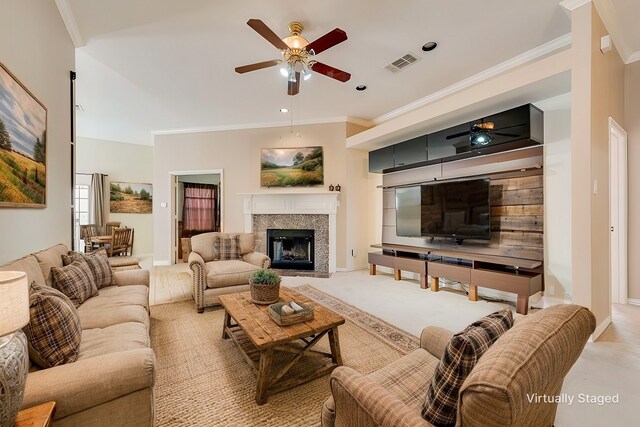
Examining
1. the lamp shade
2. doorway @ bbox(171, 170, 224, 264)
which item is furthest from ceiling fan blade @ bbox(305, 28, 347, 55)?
doorway @ bbox(171, 170, 224, 264)

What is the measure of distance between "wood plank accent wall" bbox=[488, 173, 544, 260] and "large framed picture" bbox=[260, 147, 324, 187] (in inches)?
116

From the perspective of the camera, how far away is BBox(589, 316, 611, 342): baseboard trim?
2463 mm

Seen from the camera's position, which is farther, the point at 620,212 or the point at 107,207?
the point at 107,207

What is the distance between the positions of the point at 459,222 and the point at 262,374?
341cm

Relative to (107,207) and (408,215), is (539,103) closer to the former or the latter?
(408,215)

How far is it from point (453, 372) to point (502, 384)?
0.80ft

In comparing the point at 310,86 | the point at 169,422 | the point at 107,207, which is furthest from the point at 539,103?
the point at 107,207

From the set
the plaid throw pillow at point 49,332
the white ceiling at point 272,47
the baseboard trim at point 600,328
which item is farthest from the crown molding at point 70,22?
the baseboard trim at point 600,328

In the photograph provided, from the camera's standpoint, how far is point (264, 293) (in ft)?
7.75

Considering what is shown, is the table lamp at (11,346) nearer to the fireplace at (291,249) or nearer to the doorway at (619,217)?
the fireplace at (291,249)

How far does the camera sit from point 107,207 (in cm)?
697

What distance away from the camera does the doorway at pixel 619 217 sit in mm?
3318

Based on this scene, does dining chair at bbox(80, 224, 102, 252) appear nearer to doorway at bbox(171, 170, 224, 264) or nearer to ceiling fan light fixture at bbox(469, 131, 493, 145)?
doorway at bbox(171, 170, 224, 264)

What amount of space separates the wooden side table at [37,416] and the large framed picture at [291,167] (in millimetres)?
4699
